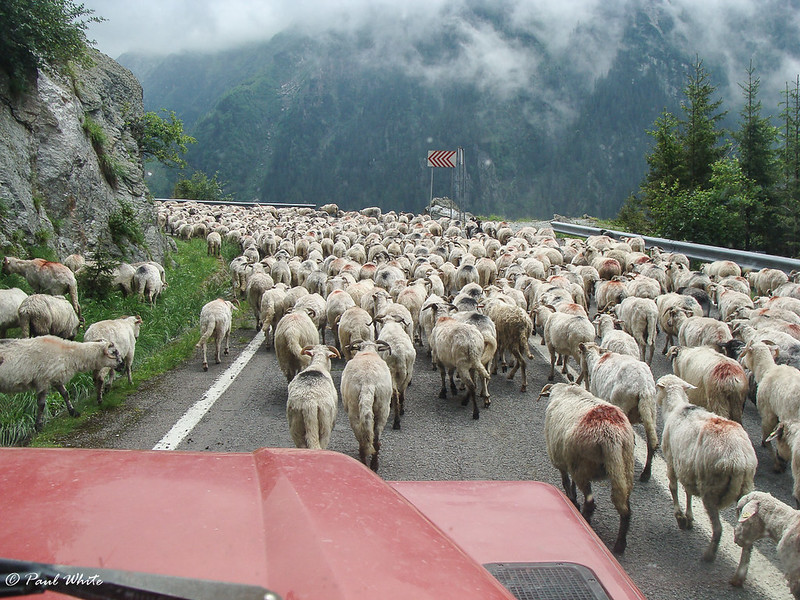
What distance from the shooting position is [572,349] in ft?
26.1

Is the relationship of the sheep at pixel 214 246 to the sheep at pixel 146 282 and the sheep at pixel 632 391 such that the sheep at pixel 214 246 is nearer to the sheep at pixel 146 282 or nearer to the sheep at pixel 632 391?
the sheep at pixel 146 282

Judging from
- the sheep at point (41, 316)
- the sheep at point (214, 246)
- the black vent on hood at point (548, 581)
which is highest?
the sheep at point (214, 246)

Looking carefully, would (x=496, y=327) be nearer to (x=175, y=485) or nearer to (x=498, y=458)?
(x=498, y=458)

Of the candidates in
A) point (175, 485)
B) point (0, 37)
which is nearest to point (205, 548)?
point (175, 485)

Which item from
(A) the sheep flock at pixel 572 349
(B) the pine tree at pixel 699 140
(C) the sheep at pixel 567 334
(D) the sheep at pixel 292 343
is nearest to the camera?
(A) the sheep flock at pixel 572 349

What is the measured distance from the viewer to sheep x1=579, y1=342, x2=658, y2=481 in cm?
547

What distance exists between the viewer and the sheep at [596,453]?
437cm

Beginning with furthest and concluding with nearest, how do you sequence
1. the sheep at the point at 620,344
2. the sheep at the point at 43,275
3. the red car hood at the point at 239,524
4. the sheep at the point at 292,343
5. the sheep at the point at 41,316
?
1. the sheep at the point at 43,275
2. the sheep at the point at 41,316
3. the sheep at the point at 292,343
4. the sheep at the point at 620,344
5. the red car hood at the point at 239,524

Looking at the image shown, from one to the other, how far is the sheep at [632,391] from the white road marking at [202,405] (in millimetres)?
4124

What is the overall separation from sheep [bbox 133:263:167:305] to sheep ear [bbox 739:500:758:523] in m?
10.4

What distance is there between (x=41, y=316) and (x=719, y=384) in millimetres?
8287

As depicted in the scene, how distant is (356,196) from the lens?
226 feet

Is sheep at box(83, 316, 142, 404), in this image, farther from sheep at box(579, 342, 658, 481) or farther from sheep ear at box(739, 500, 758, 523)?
sheep ear at box(739, 500, 758, 523)

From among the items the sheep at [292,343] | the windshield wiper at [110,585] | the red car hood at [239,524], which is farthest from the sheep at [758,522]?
the sheep at [292,343]
